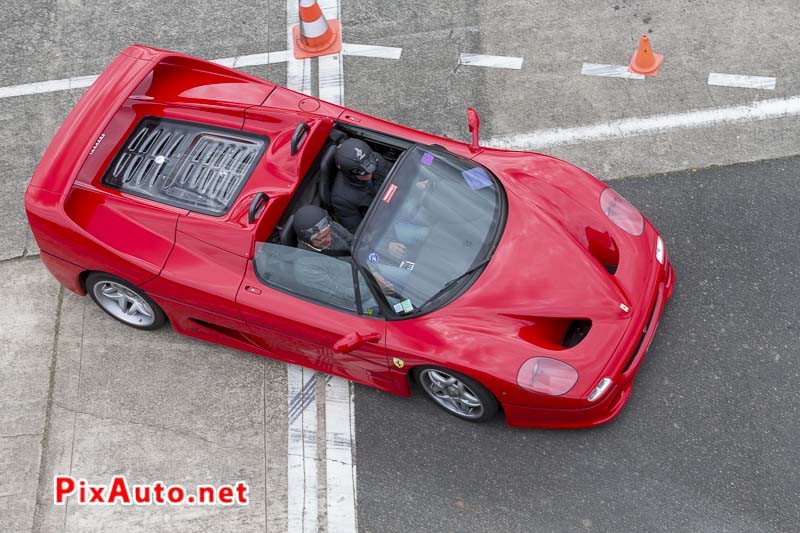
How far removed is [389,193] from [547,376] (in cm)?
150

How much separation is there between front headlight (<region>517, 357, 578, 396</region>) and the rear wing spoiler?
2.75 metres

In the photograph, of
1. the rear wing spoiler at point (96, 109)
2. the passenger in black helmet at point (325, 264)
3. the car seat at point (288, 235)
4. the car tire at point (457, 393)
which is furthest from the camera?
the rear wing spoiler at point (96, 109)

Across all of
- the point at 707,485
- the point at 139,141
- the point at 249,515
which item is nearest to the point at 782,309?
the point at 707,485

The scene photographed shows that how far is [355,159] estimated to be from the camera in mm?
5703

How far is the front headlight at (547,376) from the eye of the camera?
516 cm

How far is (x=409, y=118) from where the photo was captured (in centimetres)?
751

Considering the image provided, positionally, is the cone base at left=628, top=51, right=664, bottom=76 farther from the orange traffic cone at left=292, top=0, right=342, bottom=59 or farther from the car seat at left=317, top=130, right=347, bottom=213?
the car seat at left=317, top=130, right=347, bottom=213

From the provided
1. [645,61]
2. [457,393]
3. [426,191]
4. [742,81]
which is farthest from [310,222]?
[742,81]

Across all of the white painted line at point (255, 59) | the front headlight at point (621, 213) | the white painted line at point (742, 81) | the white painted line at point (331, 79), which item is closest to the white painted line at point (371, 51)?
the white painted line at point (331, 79)

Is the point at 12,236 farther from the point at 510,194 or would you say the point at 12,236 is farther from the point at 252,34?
the point at 510,194

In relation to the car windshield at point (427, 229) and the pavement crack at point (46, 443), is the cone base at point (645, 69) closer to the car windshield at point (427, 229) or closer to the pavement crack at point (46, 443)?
the car windshield at point (427, 229)

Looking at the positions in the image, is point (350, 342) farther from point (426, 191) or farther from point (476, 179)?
point (476, 179)

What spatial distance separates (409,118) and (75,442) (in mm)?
3649

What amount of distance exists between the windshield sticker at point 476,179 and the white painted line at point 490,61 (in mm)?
2153
